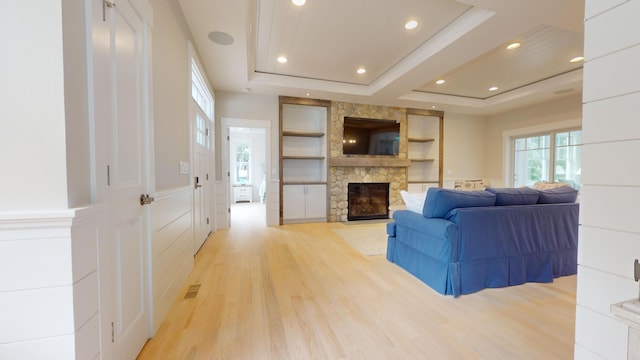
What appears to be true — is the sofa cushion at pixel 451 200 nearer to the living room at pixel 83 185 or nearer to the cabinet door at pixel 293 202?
the living room at pixel 83 185

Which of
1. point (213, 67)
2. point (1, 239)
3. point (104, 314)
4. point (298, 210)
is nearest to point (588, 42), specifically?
point (1, 239)

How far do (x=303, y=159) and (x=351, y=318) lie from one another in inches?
154

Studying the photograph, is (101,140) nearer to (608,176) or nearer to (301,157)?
(608,176)

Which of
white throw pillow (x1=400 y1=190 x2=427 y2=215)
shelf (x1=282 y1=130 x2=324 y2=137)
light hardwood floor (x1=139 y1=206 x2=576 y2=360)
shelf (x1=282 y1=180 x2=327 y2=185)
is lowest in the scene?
light hardwood floor (x1=139 y1=206 x2=576 y2=360)

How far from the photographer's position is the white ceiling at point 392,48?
2377 mm

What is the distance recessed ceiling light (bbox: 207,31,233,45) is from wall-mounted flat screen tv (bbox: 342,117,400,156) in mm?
2940

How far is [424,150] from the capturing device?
628 cm

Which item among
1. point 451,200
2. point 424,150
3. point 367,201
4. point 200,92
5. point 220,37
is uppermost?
point 220,37

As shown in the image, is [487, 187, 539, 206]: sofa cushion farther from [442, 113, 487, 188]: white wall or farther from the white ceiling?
[442, 113, 487, 188]: white wall

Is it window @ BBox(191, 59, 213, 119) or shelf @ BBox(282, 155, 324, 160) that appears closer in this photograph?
window @ BBox(191, 59, 213, 119)

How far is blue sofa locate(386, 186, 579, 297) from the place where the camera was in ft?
6.83

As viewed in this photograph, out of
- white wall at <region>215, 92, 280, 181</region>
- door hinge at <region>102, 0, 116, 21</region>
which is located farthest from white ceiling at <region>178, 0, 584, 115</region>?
door hinge at <region>102, 0, 116, 21</region>

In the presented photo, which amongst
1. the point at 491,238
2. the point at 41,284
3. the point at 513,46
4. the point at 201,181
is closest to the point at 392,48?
the point at 513,46

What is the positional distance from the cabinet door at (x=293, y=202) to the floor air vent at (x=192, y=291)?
8.94ft
